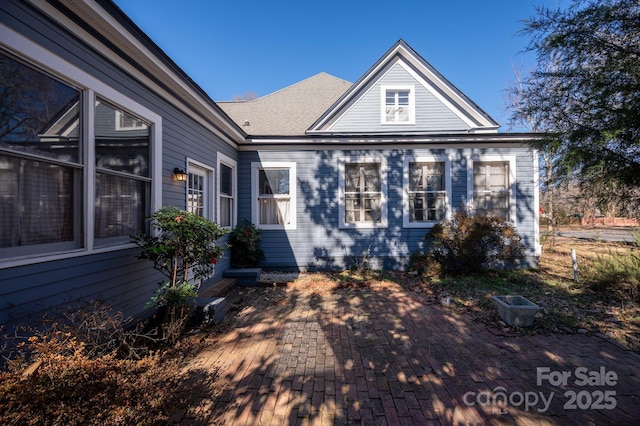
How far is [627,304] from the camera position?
4.64m

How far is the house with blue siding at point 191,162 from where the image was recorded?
2330 mm

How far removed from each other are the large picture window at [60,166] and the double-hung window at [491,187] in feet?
26.4

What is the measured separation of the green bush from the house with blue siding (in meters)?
1.92

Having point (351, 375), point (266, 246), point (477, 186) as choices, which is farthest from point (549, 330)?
point (266, 246)

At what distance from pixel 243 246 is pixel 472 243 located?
5584 millimetres

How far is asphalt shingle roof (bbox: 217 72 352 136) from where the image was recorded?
9.73m

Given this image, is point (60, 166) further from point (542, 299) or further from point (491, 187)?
point (491, 187)

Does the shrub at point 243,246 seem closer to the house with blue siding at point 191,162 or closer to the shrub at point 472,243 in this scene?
the house with blue siding at point 191,162

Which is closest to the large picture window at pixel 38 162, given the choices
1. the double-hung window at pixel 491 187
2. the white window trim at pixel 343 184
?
the white window trim at pixel 343 184

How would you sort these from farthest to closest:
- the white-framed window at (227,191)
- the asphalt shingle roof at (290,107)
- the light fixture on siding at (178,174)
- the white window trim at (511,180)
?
the asphalt shingle roof at (290,107) → the white window trim at (511,180) → the white-framed window at (227,191) → the light fixture on siding at (178,174)

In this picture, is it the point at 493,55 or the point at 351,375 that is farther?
the point at 493,55

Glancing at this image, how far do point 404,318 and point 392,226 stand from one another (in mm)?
3536

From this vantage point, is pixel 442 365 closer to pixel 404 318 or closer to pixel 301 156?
pixel 404 318

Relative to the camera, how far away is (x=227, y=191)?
6973mm
